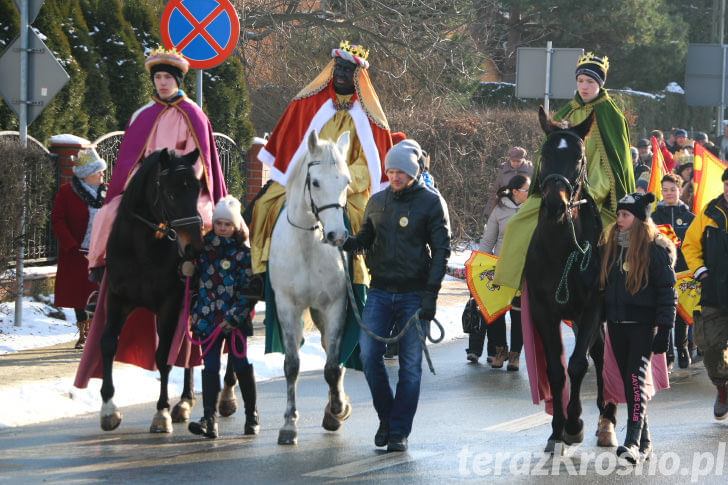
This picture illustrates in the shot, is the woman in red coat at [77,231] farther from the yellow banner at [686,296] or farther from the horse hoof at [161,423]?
the yellow banner at [686,296]

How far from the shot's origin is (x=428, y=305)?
8258 millimetres

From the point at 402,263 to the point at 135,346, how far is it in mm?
2577

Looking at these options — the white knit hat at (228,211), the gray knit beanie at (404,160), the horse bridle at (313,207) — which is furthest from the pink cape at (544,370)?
the white knit hat at (228,211)

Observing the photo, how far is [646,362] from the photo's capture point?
8430 mm

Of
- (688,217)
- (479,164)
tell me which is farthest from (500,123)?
(688,217)

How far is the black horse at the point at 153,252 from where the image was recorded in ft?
29.0

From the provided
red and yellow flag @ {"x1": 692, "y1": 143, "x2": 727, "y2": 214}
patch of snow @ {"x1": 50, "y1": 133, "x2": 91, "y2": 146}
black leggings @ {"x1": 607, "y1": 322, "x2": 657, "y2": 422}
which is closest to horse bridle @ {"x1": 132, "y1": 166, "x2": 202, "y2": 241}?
black leggings @ {"x1": 607, "y1": 322, "x2": 657, "y2": 422}

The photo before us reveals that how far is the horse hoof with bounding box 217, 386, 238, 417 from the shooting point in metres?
9.63

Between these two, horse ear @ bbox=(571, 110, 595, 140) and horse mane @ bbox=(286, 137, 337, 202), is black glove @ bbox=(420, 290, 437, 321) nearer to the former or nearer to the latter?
horse mane @ bbox=(286, 137, 337, 202)

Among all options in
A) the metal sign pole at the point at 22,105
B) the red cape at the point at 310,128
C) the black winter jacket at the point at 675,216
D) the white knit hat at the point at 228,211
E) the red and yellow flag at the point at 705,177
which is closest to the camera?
the white knit hat at the point at 228,211

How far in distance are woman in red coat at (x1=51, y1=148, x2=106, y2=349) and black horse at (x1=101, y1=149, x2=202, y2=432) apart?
3312 millimetres

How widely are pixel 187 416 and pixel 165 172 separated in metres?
1.89

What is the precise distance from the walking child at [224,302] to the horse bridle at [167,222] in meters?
0.24

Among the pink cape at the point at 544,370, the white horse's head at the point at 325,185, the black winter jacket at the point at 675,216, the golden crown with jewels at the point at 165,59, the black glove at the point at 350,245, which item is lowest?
the pink cape at the point at 544,370
